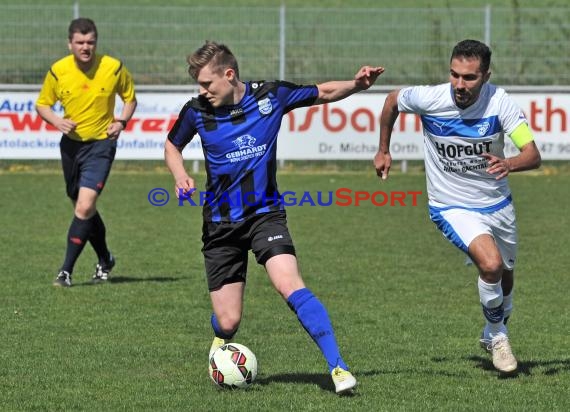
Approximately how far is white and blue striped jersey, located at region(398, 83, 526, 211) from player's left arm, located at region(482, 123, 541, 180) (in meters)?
0.06

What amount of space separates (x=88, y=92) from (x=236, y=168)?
163 inches

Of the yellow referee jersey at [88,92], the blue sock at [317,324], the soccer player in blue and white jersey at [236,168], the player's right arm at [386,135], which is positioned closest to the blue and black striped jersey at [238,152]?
the soccer player in blue and white jersey at [236,168]

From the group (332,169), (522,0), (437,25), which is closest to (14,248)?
(332,169)

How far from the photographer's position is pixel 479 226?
22.5ft

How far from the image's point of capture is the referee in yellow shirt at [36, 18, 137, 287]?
33.0ft

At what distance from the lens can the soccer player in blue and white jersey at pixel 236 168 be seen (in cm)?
639

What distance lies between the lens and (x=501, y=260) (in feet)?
22.1

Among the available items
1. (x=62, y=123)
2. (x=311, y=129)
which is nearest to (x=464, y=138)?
(x=62, y=123)

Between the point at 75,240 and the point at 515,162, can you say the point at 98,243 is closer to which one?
the point at 75,240

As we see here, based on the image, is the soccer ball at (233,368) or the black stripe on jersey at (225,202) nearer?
the soccer ball at (233,368)

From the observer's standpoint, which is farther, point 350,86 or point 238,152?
point 350,86

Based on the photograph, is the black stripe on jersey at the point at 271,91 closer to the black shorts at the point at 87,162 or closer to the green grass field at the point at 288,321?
the green grass field at the point at 288,321

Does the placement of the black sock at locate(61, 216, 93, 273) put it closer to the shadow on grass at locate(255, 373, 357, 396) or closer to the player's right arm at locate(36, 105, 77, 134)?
the player's right arm at locate(36, 105, 77, 134)

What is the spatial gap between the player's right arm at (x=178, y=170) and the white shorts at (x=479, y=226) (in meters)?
1.58
